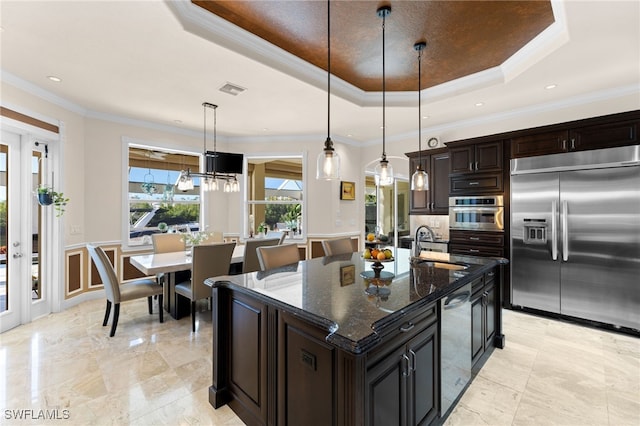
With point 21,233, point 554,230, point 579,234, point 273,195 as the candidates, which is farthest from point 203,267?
point 579,234

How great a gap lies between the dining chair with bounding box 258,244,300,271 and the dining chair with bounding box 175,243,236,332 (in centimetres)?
80

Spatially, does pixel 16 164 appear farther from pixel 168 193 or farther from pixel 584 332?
pixel 584 332

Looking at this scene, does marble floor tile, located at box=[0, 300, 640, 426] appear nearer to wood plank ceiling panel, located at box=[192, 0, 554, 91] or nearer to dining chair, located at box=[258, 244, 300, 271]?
dining chair, located at box=[258, 244, 300, 271]

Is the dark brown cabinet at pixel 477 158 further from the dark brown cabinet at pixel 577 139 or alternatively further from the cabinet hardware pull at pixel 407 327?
the cabinet hardware pull at pixel 407 327

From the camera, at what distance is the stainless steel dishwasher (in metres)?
1.87

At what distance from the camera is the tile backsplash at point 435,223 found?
496cm

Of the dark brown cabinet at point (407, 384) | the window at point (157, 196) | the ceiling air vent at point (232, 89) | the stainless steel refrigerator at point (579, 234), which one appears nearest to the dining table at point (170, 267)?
the window at point (157, 196)

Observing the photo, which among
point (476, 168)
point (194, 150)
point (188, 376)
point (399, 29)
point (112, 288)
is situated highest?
point (399, 29)

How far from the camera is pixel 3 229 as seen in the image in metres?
3.31

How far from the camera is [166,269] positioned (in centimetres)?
314

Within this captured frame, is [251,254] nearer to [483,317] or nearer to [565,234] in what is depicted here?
[483,317]

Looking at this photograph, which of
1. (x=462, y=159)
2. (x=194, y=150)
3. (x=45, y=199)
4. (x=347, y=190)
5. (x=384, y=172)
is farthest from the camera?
(x=347, y=190)

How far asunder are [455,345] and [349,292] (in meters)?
0.89

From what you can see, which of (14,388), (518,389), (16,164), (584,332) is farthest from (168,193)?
(584,332)
